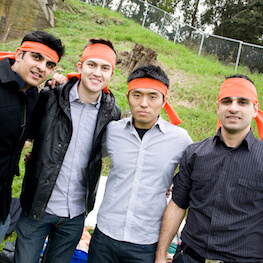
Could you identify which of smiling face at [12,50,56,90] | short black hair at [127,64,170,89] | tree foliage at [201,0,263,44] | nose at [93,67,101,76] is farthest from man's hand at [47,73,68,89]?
tree foliage at [201,0,263,44]

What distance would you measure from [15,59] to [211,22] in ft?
83.1

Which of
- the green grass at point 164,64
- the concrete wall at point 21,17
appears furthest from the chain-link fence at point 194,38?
the concrete wall at point 21,17

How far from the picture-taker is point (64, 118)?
2418 mm

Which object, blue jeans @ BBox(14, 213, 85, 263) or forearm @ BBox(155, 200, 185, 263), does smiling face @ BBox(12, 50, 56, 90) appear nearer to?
blue jeans @ BBox(14, 213, 85, 263)

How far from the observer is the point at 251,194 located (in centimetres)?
188

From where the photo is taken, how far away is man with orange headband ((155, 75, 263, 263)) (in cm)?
187

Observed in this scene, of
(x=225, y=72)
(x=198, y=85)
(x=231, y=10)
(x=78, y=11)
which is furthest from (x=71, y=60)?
(x=231, y=10)

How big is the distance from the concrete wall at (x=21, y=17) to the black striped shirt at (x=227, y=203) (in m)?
11.4

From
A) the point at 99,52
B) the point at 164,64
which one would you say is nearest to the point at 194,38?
the point at 164,64

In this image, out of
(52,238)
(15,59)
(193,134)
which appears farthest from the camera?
(193,134)

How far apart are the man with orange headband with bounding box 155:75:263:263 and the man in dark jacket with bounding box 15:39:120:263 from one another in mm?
917

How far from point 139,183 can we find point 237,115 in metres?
1.06

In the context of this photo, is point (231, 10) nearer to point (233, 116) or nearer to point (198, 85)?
point (198, 85)

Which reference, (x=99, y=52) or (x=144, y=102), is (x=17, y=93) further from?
(x=144, y=102)
